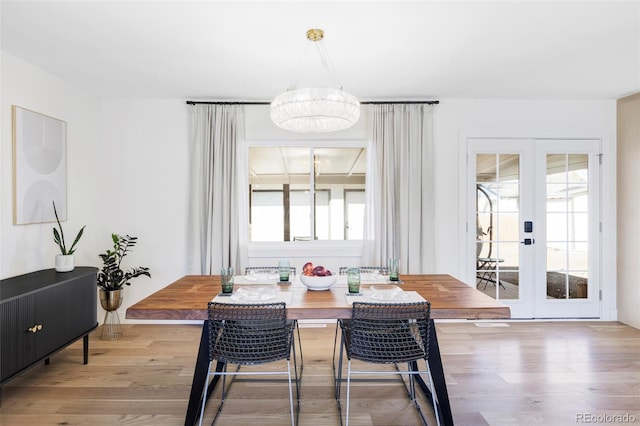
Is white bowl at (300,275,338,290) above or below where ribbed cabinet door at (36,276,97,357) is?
above

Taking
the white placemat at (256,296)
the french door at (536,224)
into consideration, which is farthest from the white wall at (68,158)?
the french door at (536,224)

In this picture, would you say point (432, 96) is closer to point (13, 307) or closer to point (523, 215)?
point (523, 215)

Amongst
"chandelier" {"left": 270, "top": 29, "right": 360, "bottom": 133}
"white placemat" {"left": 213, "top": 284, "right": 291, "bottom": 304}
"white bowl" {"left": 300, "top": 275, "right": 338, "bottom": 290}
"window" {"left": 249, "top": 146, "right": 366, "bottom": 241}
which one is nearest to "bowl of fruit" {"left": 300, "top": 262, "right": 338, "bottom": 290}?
"white bowl" {"left": 300, "top": 275, "right": 338, "bottom": 290}

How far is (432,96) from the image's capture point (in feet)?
12.6

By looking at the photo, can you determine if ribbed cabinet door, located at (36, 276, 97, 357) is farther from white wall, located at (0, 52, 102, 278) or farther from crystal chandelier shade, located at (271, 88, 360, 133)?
crystal chandelier shade, located at (271, 88, 360, 133)

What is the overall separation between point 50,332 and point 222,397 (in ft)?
4.33

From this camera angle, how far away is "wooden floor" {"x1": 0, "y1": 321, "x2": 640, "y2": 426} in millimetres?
2195

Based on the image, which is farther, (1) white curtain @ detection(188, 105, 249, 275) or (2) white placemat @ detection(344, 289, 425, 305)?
(1) white curtain @ detection(188, 105, 249, 275)

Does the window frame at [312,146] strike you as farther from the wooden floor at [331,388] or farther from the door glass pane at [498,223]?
the door glass pane at [498,223]

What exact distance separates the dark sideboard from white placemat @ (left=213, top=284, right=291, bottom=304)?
4.20ft

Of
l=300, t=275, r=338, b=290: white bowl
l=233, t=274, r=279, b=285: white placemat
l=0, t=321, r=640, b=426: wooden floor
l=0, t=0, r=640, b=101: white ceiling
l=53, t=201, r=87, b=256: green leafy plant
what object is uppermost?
l=0, t=0, r=640, b=101: white ceiling

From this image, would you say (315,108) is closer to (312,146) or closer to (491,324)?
(312,146)

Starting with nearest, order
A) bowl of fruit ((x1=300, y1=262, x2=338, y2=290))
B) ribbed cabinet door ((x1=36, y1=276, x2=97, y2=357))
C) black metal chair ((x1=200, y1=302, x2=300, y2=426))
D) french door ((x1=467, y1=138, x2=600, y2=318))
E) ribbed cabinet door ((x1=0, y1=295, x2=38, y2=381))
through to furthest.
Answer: black metal chair ((x1=200, y1=302, x2=300, y2=426)) < ribbed cabinet door ((x1=0, y1=295, x2=38, y2=381)) < bowl of fruit ((x1=300, y1=262, x2=338, y2=290)) < ribbed cabinet door ((x1=36, y1=276, x2=97, y2=357)) < french door ((x1=467, y1=138, x2=600, y2=318))

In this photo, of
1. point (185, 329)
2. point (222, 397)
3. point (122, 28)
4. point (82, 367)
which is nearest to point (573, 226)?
point (222, 397)
